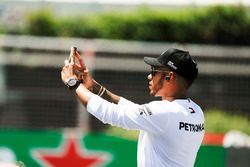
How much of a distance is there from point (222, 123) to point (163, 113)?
8918 mm

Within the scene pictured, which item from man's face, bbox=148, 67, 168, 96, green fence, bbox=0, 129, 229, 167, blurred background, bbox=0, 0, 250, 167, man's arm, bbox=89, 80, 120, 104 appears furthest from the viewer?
blurred background, bbox=0, 0, 250, 167

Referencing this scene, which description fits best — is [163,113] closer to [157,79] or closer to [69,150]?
[157,79]

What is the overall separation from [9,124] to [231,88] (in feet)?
13.1

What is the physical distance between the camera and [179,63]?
5113 mm

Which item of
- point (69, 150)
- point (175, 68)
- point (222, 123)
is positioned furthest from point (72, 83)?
point (222, 123)

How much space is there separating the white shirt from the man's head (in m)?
0.14

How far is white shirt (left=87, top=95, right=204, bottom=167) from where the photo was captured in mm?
4914

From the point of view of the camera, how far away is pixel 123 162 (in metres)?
9.26

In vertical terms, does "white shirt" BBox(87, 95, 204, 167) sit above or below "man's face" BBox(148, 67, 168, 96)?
below

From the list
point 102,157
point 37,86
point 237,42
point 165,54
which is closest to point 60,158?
point 102,157

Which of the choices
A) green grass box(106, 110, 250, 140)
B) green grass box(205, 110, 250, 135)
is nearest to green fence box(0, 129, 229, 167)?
green grass box(106, 110, 250, 140)

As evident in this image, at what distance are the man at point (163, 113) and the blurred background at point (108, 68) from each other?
3906mm

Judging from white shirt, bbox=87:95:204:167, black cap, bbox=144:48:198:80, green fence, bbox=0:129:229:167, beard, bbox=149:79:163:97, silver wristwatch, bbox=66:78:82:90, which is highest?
black cap, bbox=144:48:198:80

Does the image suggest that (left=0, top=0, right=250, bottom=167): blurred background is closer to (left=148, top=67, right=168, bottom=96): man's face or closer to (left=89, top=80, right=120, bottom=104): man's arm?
(left=89, top=80, right=120, bottom=104): man's arm
